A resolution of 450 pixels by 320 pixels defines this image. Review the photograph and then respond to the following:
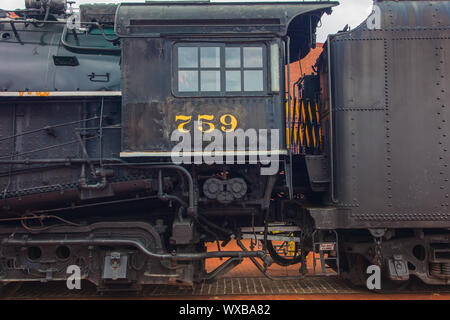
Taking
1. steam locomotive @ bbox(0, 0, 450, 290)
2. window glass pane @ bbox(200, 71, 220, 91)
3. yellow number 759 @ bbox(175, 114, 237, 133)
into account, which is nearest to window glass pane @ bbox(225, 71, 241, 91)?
steam locomotive @ bbox(0, 0, 450, 290)

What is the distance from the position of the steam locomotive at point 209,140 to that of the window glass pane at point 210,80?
0.02 meters

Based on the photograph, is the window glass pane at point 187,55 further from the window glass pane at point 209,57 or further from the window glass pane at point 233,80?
the window glass pane at point 233,80

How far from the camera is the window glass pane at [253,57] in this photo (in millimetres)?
4691

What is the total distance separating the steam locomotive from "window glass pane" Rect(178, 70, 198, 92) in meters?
0.02

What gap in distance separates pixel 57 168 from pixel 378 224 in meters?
5.03

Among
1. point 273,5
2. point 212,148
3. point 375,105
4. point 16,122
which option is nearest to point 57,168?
point 16,122

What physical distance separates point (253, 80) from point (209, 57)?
754 millimetres

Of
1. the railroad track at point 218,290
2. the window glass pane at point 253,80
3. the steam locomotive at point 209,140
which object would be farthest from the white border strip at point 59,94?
the railroad track at point 218,290

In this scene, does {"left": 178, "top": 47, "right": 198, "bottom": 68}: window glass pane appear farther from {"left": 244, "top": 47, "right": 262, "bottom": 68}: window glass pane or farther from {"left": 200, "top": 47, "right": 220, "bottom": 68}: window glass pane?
{"left": 244, "top": 47, "right": 262, "bottom": 68}: window glass pane

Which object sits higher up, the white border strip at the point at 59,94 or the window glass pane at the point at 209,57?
the window glass pane at the point at 209,57

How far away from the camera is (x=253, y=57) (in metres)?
4.69

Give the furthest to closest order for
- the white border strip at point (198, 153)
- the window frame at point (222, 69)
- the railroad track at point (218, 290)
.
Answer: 1. the railroad track at point (218, 290)
2. the window frame at point (222, 69)
3. the white border strip at point (198, 153)

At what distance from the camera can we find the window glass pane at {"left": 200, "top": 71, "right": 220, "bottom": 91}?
4664 millimetres

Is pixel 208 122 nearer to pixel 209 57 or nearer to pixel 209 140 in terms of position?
pixel 209 140
